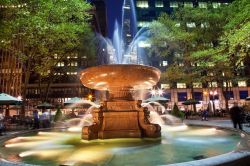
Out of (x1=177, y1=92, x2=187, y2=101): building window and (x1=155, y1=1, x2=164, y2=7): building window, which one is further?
(x1=155, y1=1, x2=164, y2=7): building window

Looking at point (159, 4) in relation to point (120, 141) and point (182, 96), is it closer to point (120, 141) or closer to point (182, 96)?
point (182, 96)

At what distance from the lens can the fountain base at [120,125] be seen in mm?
9336

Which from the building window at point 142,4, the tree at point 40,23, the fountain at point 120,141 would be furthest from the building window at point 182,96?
the fountain at point 120,141

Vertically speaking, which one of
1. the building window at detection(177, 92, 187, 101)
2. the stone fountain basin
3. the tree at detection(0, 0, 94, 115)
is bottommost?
the stone fountain basin

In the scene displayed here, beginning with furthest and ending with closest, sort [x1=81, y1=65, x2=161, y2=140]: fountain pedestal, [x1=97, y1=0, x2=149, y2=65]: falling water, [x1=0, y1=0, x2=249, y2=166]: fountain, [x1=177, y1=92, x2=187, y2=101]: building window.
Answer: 1. [x1=177, y1=92, x2=187, y2=101]: building window
2. [x1=97, y1=0, x2=149, y2=65]: falling water
3. [x1=81, y1=65, x2=161, y2=140]: fountain pedestal
4. [x1=0, y1=0, x2=249, y2=166]: fountain

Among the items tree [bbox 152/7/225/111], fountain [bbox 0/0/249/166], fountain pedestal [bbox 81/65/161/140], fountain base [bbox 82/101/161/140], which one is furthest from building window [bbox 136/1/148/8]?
fountain base [bbox 82/101/161/140]

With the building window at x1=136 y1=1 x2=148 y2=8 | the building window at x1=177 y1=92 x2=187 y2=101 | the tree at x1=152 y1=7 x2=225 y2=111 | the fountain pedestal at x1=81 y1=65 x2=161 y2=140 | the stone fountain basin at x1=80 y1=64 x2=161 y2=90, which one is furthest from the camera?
the building window at x1=136 y1=1 x2=148 y2=8

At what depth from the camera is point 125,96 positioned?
10.3 metres

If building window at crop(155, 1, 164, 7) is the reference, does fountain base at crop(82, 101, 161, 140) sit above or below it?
below

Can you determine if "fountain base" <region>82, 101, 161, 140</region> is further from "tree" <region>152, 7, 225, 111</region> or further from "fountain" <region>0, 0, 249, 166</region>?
"tree" <region>152, 7, 225, 111</region>

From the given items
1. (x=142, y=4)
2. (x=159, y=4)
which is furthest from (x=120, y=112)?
(x=159, y=4)

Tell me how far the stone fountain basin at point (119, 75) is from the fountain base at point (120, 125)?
0.93 meters

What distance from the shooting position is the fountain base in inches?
368

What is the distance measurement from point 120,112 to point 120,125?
1.53 ft
